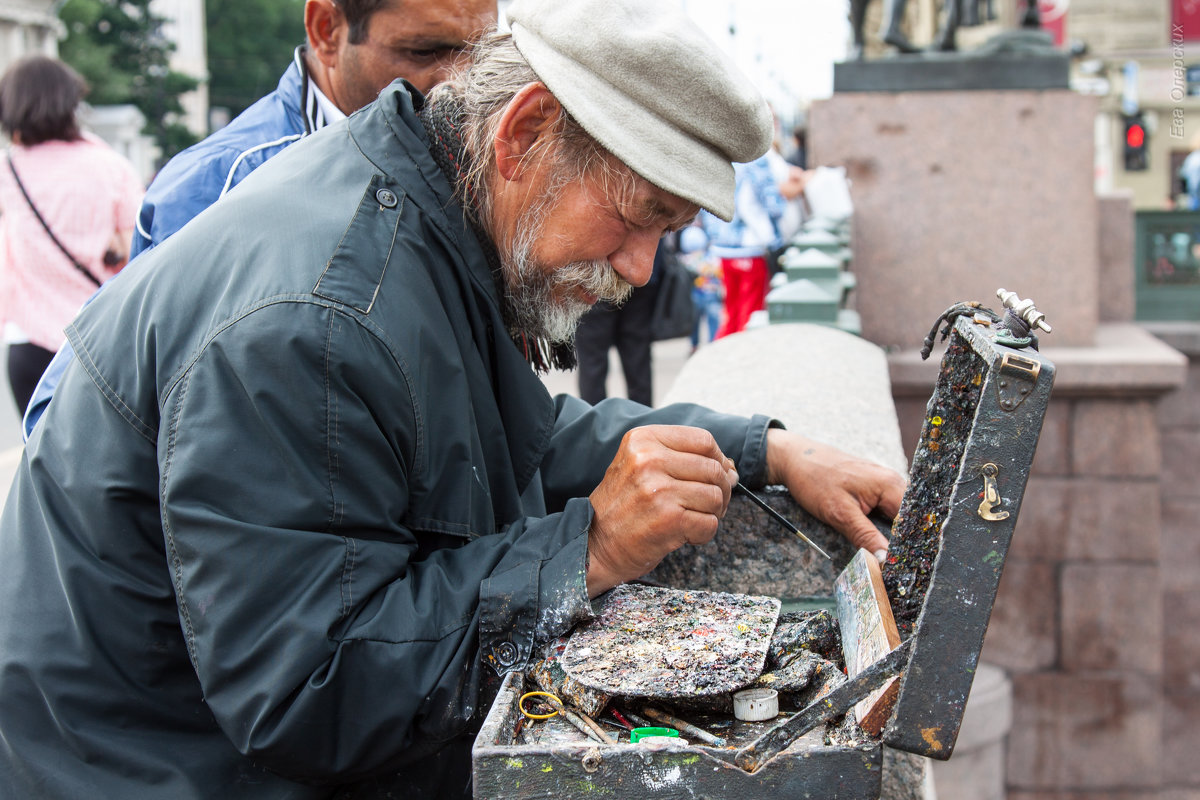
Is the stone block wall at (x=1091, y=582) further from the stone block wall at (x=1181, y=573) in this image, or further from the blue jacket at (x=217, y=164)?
the blue jacket at (x=217, y=164)

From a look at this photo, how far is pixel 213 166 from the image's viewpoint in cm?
238

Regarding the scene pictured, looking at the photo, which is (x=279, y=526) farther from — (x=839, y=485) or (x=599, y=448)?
(x=839, y=485)

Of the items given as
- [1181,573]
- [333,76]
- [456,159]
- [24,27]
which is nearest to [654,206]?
[456,159]

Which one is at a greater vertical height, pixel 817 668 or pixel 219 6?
pixel 219 6

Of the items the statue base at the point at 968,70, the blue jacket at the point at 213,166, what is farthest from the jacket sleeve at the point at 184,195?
the statue base at the point at 968,70

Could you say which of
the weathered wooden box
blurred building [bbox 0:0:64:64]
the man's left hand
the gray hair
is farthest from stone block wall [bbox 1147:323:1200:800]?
blurred building [bbox 0:0:64:64]

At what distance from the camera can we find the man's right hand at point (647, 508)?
1.47 metres

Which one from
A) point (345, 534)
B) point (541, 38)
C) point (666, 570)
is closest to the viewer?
point (345, 534)

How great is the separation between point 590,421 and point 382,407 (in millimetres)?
822

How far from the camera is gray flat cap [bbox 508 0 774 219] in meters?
1.57

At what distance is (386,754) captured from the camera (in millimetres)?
1366

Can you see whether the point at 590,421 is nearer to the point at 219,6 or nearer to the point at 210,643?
the point at 210,643

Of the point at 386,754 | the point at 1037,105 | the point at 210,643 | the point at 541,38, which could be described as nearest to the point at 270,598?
the point at 210,643

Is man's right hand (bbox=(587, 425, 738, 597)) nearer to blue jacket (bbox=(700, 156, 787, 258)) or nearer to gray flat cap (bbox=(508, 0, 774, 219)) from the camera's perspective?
gray flat cap (bbox=(508, 0, 774, 219))
